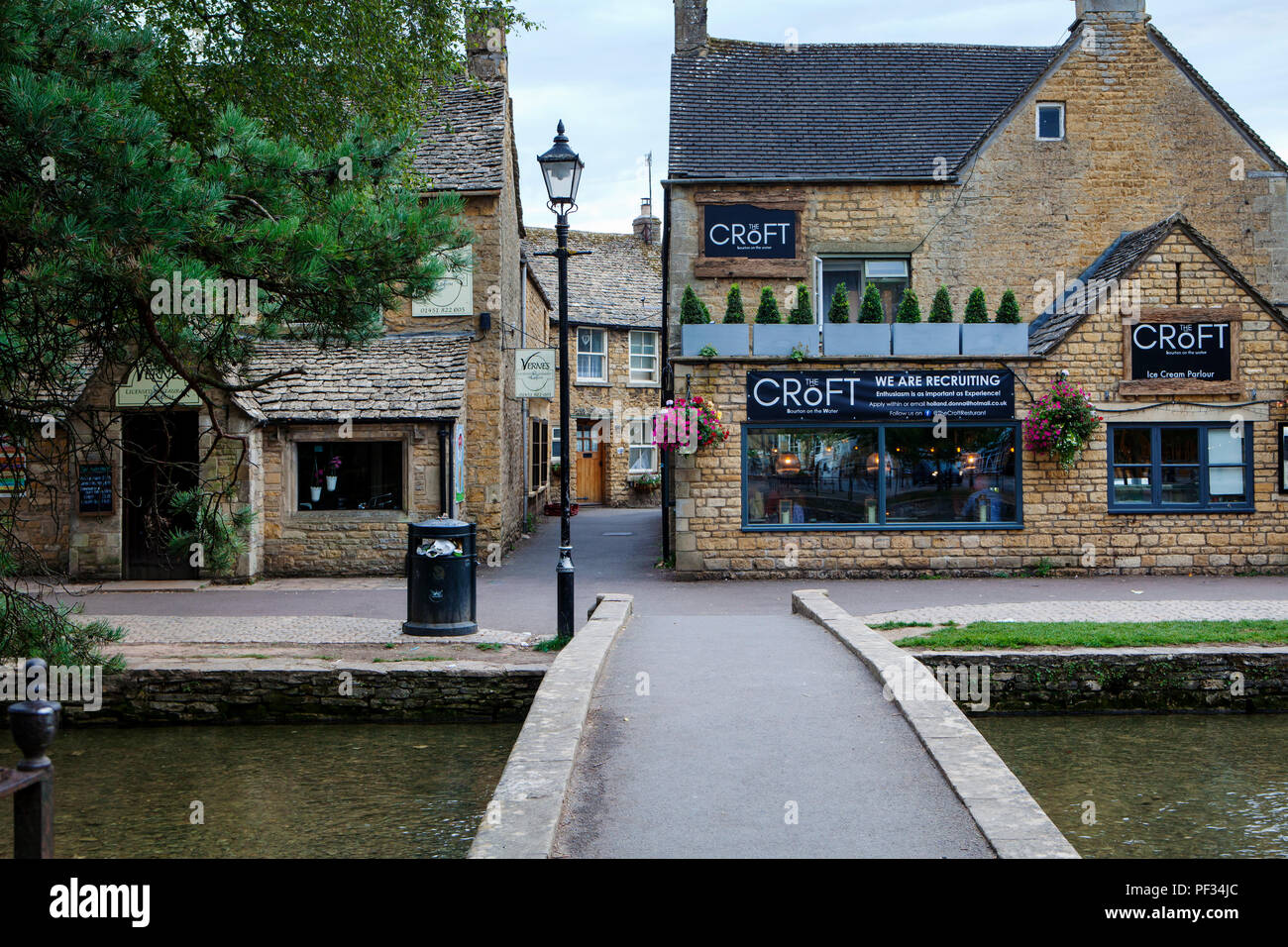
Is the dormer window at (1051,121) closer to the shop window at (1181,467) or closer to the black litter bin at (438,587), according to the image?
the shop window at (1181,467)

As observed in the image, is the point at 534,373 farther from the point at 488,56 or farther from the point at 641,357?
the point at 641,357

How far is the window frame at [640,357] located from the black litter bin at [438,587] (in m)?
23.3

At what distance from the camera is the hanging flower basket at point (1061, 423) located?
52.4 feet

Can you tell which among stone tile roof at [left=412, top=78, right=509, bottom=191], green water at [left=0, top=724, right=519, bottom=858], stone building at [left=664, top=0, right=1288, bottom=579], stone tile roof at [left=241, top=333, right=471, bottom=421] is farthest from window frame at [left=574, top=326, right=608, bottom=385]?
green water at [left=0, top=724, right=519, bottom=858]

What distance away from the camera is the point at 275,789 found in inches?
299

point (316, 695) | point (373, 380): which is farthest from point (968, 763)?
point (373, 380)

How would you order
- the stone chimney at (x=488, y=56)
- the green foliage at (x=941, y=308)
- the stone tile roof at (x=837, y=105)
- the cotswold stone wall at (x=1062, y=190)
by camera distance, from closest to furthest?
the green foliage at (x=941, y=308)
the cotswold stone wall at (x=1062, y=190)
the stone tile roof at (x=837, y=105)
the stone chimney at (x=488, y=56)

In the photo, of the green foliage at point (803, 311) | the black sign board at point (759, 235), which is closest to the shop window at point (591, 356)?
the black sign board at point (759, 235)

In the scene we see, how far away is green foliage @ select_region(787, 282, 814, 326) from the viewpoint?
54.4ft

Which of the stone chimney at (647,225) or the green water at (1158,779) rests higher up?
the stone chimney at (647,225)

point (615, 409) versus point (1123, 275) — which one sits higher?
point (1123, 275)

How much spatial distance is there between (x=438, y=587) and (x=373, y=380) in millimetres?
7517

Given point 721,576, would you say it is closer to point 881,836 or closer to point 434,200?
point 434,200
